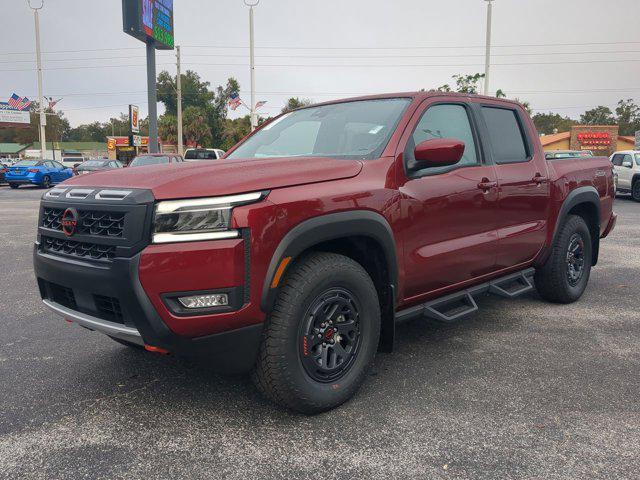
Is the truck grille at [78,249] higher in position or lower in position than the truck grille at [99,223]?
lower

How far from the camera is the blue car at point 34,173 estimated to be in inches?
942

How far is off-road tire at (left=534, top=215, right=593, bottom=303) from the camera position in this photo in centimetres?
491

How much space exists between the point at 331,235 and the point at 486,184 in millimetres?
1623

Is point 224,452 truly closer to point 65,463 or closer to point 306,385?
point 306,385

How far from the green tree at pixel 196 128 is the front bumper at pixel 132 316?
5061cm

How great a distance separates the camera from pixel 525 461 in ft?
8.20

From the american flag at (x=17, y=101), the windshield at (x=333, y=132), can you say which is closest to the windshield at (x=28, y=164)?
the american flag at (x=17, y=101)

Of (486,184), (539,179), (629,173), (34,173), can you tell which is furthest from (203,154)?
(486,184)

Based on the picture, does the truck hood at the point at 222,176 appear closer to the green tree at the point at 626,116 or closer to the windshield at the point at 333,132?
the windshield at the point at 333,132

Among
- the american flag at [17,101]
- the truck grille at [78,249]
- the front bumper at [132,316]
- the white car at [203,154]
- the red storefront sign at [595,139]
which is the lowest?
the front bumper at [132,316]

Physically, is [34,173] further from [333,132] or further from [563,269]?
[563,269]

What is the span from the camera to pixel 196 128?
168ft

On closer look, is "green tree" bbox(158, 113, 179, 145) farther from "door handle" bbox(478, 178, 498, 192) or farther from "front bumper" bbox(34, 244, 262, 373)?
"front bumper" bbox(34, 244, 262, 373)

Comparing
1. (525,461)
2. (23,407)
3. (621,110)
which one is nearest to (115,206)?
(23,407)
